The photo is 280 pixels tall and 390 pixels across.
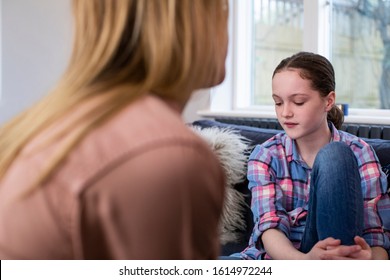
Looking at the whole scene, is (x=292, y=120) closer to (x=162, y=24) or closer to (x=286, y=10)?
(x=162, y=24)

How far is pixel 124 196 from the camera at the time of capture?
354 mm

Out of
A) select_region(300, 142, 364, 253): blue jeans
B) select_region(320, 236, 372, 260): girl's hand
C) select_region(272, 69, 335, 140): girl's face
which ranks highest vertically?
select_region(272, 69, 335, 140): girl's face

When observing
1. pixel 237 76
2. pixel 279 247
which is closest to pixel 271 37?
pixel 237 76

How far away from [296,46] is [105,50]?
176 centimetres

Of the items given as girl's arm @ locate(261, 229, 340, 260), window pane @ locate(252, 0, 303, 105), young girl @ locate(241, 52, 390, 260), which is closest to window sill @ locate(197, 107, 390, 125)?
window pane @ locate(252, 0, 303, 105)

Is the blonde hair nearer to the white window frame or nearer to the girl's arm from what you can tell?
the girl's arm

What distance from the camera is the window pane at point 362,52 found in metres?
1.80

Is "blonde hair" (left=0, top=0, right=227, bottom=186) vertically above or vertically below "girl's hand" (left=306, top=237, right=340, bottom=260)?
above

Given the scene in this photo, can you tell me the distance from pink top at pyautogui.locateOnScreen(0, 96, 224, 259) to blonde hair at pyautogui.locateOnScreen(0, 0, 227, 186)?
0.03 meters

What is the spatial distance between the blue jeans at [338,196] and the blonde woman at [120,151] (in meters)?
0.50

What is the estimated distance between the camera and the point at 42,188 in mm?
372

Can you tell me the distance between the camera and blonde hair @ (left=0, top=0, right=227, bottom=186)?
414 millimetres

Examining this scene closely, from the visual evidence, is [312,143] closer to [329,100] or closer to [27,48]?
[329,100]

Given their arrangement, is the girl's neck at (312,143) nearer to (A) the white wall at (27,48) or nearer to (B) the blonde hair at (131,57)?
(B) the blonde hair at (131,57)
